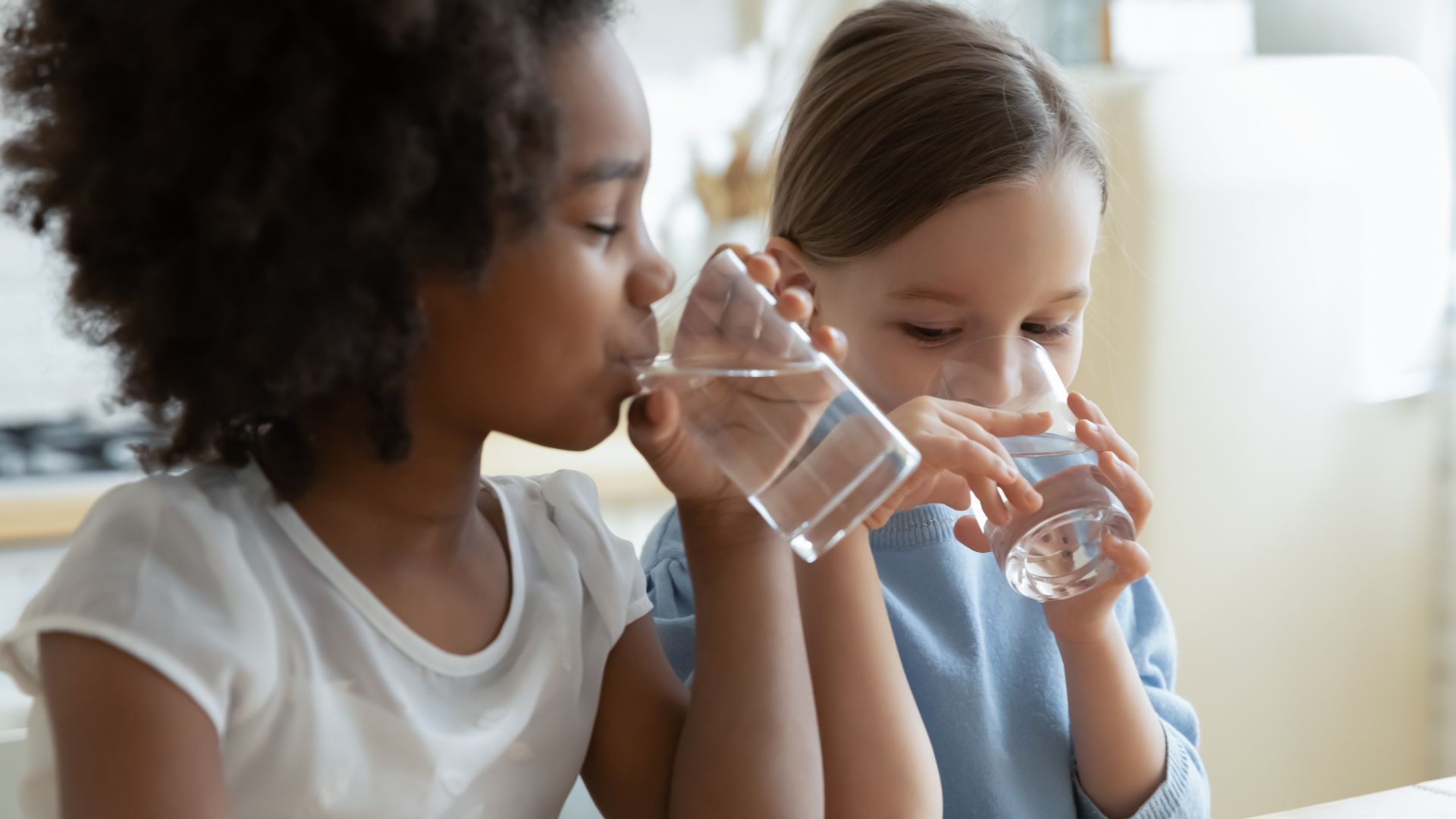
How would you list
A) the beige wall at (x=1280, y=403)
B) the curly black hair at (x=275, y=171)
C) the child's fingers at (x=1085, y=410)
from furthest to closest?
the beige wall at (x=1280, y=403)
the child's fingers at (x=1085, y=410)
the curly black hair at (x=275, y=171)

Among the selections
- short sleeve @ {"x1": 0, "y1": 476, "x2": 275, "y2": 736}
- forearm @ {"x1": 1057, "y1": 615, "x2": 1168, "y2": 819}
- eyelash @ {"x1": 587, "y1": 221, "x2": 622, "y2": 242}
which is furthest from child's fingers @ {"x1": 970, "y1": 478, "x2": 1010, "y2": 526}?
short sleeve @ {"x1": 0, "y1": 476, "x2": 275, "y2": 736}

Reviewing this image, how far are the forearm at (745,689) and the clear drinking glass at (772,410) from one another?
4.0 inches

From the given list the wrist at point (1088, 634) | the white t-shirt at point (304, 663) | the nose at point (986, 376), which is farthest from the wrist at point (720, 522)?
the wrist at point (1088, 634)

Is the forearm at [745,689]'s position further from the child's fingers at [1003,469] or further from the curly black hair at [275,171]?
the curly black hair at [275,171]

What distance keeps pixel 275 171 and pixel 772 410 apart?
12.1 inches

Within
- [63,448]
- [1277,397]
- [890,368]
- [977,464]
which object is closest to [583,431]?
[977,464]

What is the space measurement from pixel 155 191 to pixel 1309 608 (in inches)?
78.8

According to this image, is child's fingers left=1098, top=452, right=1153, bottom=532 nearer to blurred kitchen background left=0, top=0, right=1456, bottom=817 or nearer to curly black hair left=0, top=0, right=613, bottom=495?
curly black hair left=0, top=0, right=613, bottom=495

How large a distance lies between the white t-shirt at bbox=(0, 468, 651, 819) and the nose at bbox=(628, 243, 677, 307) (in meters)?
0.23

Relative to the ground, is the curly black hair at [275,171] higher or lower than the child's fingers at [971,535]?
higher

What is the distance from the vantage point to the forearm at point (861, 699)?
3.28ft

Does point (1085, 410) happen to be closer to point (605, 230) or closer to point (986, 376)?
point (986, 376)

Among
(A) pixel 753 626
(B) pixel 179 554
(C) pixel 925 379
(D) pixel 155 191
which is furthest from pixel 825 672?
(D) pixel 155 191

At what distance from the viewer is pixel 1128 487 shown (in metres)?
0.98
